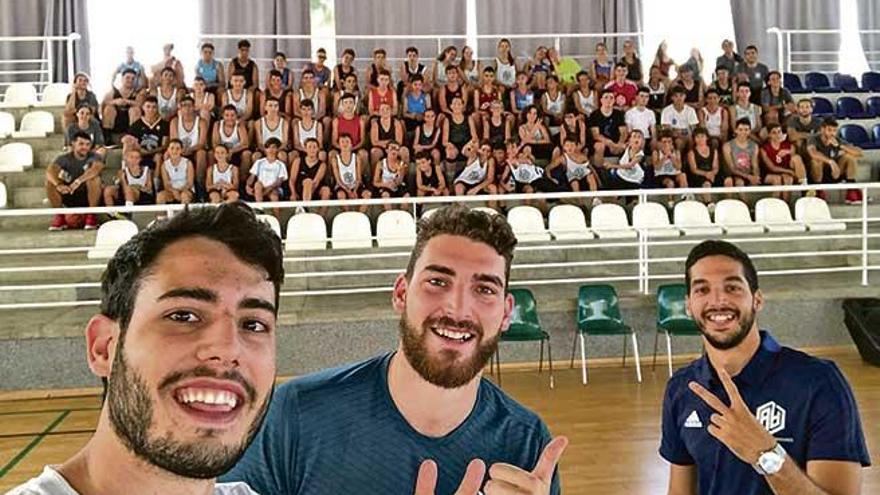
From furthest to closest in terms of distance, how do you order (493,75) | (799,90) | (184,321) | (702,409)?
1. (799,90)
2. (493,75)
3. (702,409)
4. (184,321)

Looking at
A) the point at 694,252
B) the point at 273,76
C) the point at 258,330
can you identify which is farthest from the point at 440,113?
the point at 258,330

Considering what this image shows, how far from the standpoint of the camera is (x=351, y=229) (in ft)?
32.6

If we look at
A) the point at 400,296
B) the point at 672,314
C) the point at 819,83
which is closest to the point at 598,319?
the point at 672,314

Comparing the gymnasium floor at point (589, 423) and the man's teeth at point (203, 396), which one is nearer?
the man's teeth at point (203, 396)

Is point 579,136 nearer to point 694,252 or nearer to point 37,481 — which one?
point 694,252

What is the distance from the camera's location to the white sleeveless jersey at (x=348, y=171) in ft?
34.7

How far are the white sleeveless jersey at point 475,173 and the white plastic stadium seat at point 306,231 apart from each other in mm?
1811

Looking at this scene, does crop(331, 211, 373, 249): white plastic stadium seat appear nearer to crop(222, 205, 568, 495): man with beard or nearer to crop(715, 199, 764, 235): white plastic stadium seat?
crop(715, 199, 764, 235): white plastic stadium seat

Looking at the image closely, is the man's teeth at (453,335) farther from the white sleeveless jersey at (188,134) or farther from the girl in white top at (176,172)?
the white sleeveless jersey at (188,134)

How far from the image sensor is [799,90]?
15.1 metres

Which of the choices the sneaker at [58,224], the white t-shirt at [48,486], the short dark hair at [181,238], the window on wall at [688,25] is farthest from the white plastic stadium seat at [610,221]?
the white t-shirt at [48,486]

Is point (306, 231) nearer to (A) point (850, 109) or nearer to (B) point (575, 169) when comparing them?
(B) point (575, 169)

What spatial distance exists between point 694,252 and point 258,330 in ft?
6.03

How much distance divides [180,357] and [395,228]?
8.65 metres
